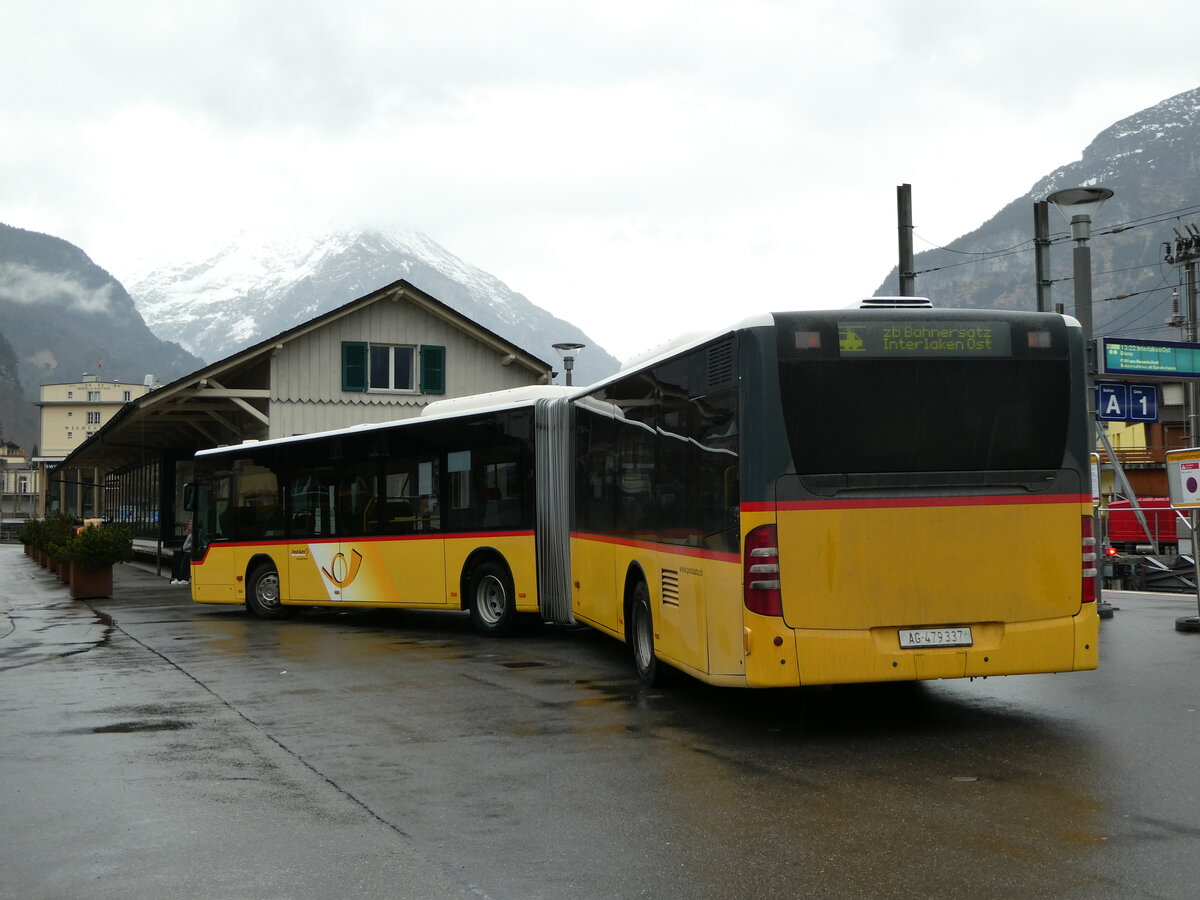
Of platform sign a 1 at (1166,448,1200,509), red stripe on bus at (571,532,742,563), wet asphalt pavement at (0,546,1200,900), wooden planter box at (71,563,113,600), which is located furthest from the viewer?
wooden planter box at (71,563,113,600)

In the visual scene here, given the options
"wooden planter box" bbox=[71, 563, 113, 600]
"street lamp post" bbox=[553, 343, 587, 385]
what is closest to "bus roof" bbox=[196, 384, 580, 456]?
"wooden planter box" bbox=[71, 563, 113, 600]

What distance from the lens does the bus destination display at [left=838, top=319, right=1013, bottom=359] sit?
8.44m

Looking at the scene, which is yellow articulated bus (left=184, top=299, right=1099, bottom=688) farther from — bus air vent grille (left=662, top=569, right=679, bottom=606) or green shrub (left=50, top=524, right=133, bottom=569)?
green shrub (left=50, top=524, right=133, bottom=569)

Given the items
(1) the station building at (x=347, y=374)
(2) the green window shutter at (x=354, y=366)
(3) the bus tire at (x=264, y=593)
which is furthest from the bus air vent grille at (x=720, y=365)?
(2) the green window shutter at (x=354, y=366)

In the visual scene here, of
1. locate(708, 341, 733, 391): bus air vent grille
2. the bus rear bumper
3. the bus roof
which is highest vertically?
the bus roof

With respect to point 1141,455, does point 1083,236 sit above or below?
above

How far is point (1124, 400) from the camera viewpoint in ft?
57.8

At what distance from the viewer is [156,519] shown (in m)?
43.1

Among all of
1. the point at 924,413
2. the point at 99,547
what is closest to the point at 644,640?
the point at 924,413

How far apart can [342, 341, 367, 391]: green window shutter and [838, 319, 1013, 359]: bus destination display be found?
76.3 ft

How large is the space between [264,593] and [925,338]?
13.4 meters

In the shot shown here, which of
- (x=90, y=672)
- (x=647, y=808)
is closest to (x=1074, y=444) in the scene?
(x=647, y=808)

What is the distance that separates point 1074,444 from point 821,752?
265 centimetres

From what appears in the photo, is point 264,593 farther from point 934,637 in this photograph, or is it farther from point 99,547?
point 934,637
